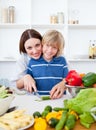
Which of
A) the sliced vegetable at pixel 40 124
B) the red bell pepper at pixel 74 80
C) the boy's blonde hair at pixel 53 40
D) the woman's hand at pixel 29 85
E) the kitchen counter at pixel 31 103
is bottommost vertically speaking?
the kitchen counter at pixel 31 103

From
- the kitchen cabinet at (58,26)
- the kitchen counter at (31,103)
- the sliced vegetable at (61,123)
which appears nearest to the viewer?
the sliced vegetable at (61,123)

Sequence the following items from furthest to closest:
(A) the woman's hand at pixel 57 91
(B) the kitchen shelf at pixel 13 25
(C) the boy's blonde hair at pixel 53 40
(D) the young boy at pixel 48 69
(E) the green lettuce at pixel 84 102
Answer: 1. (B) the kitchen shelf at pixel 13 25
2. (D) the young boy at pixel 48 69
3. (C) the boy's blonde hair at pixel 53 40
4. (A) the woman's hand at pixel 57 91
5. (E) the green lettuce at pixel 84 102

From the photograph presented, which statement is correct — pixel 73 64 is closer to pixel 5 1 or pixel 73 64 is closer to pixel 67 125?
pixel 5 1

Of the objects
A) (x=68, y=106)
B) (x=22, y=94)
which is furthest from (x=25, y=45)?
(x=68, y=106)

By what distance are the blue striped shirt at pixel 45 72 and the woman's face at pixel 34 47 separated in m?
0.06

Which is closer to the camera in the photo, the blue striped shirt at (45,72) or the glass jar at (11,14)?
the blue striped shirt at (45,72)

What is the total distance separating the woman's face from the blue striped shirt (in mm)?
59

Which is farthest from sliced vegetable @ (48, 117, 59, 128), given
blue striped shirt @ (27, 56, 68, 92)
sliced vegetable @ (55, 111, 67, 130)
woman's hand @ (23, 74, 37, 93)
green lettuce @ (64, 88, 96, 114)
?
blue striped shirt @ (27, 56, 68, 92)

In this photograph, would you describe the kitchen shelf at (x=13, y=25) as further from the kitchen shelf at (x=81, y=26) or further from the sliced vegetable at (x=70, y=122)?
the sliced vegetable at (x=70, y=122)

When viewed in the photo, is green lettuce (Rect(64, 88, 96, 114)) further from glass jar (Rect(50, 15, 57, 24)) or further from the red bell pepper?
glass jar (Rect(50, 15, 57, 24))

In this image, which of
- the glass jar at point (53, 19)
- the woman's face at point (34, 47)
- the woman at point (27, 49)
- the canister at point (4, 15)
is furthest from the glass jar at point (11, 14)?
the woman's face at point (34, 47)

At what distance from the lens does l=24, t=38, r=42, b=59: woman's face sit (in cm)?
164

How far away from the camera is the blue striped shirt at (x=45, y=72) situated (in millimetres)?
1702

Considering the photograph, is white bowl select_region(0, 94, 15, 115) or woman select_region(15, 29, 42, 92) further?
woman select_region(15, 29, 42, 92)
